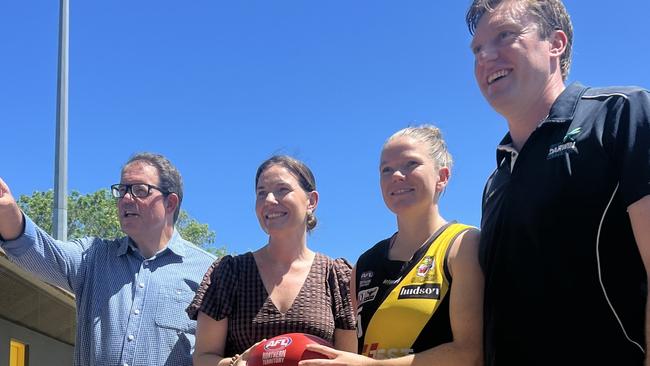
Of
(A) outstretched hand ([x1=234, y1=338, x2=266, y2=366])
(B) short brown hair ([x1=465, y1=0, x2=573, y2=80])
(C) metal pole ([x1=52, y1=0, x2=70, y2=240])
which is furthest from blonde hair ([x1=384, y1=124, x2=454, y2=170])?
(C) metal pole ([x1=52, y1=0, x2=70, y2=240])

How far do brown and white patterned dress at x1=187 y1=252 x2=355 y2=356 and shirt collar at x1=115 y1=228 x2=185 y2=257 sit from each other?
780 millimetres

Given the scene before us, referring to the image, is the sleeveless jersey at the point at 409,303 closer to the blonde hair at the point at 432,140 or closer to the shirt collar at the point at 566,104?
the blonde hair at the point at 432,140

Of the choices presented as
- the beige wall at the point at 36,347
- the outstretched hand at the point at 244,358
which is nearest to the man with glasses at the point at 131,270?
the outstretched hand at the point at 244,358

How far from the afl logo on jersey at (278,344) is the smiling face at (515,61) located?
138 cm

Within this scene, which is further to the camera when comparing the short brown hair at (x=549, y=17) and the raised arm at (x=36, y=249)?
the raised arm at (x=36, y=249)

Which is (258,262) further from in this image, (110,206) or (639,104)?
(110,206)

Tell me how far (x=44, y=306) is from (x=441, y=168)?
7.74 metres

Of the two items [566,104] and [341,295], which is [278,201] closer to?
[341,295]

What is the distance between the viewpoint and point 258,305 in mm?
3676

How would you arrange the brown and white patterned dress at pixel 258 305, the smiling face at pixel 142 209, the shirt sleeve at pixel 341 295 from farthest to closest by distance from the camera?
the smiling face at pixel 142 209 < the shirt sleeve at pixel 341 295 < the brown and white patterned dress at pixel 258 305

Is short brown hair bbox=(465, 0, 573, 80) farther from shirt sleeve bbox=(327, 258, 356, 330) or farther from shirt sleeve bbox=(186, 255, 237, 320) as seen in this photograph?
shirt sleeve bbox=(186, 255, 237, 320)

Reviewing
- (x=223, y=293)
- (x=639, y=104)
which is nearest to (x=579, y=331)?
(x=639, y=104)

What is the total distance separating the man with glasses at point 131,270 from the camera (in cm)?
413

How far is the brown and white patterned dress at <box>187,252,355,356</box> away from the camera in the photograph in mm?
3619
